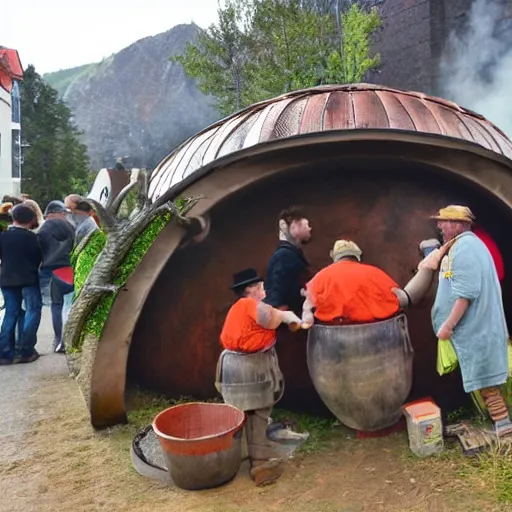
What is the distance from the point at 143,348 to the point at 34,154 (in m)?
27.0

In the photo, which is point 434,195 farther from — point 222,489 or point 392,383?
point 222,489

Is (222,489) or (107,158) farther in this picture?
(107,158)

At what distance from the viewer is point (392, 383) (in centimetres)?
372

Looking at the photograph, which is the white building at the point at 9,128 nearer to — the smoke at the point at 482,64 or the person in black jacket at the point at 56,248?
the smoke at the point at 482,64

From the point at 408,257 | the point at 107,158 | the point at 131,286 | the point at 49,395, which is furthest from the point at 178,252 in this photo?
the point at 107,158

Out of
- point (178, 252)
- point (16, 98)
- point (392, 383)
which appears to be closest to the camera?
point (392, 383)

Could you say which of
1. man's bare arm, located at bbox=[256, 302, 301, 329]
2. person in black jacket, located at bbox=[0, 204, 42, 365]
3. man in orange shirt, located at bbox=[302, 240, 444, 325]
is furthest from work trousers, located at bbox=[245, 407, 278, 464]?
person in black jacket, located at bbox=[0, 204, 42, 365]

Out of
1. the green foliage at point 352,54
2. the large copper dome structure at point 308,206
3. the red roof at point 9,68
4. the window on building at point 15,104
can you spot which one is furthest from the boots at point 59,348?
the window on building at point 15,104

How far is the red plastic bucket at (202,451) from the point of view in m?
3.34

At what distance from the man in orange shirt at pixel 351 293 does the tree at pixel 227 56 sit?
19783 millimetres

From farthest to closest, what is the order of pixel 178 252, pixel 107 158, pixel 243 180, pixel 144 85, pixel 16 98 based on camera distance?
pixel 144 85 < pixel 107 158 < pixel 16 98 < pixel 178 252 < pixel 243 180

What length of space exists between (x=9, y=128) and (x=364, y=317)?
26.9 metres

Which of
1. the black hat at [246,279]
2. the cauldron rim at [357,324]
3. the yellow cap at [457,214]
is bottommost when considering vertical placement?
the cauldron rim at [357,324]

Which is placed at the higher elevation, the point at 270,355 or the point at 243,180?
the point at 243,180
